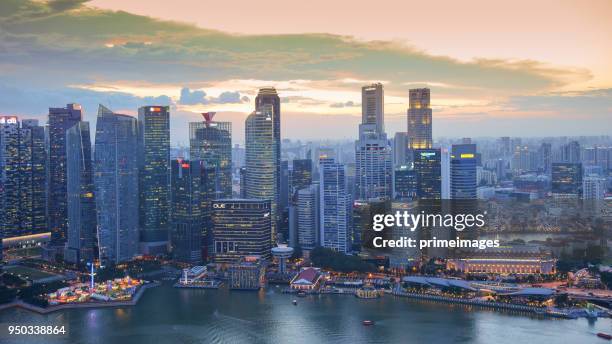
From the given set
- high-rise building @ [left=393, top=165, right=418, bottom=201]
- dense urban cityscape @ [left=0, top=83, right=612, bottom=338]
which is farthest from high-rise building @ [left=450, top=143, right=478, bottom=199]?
high-rise building @ [left=393, top=165, right=418, bottom=201]

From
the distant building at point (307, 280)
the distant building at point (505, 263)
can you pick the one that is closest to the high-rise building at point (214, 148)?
the distant building at point (307, 280)

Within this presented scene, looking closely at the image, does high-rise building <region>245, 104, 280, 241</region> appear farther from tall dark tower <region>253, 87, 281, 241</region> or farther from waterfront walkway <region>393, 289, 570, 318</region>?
waterfront walkway <region>393, 289, 570, 318</region>

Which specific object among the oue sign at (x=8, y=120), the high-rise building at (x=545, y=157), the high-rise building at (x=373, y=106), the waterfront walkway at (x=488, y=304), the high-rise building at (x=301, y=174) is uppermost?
the high-rise building at (x=373, y=106)

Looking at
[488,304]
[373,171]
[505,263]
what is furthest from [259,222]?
[373,171]

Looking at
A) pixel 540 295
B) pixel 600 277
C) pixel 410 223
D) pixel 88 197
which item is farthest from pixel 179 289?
pixel 600 277

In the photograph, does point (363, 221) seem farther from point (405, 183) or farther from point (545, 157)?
point (545, 157)

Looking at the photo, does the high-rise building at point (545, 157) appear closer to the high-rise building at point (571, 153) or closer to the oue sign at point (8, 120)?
the high-rise building at point (571, 153)

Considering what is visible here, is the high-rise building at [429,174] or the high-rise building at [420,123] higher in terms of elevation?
the high-rise building at [420,123]
